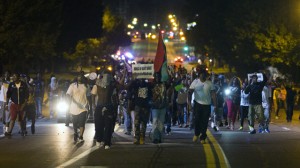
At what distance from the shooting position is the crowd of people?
1580cm

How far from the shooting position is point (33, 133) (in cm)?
1994

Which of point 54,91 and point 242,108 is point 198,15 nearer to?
point 54,91

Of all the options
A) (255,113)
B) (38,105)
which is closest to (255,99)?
(255,113)

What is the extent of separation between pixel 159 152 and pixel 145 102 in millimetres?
1914

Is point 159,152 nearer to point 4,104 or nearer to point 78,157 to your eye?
point 78,157

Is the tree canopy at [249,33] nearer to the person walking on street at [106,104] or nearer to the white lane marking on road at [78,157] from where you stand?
the person walking on street at [106,104]

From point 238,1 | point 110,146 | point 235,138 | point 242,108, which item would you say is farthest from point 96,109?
point 238,1

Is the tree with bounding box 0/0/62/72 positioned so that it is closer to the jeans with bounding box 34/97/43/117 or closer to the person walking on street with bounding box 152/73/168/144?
the jeans with bounding box 34/97/43/117

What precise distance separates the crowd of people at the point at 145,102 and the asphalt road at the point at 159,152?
1.39ft

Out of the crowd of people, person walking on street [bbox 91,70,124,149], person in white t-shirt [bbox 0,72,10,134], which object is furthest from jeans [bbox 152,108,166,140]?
person in white t-shirt [bbox 0,72,10,134]

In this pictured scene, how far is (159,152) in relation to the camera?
1452 cm

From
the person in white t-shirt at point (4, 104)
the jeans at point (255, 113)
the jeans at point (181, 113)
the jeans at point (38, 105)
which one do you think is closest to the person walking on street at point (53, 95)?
the jeans at point (38, 105)

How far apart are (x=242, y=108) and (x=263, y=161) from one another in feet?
28.1

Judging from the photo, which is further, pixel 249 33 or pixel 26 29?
pixel 249 33
